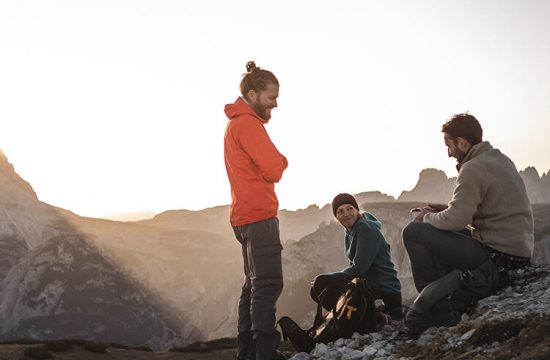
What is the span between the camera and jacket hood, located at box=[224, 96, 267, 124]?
21.5ft

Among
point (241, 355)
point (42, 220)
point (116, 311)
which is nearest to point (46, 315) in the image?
point (116, 311)

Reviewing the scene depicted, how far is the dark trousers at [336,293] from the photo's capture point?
7.66 metres

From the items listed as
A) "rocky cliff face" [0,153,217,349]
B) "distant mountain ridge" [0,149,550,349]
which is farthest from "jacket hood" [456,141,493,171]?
"rocky cliff face" [0,153,217,349]

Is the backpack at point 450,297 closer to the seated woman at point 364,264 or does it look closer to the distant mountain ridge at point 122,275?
the seated woman at point 364,264

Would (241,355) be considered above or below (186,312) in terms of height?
above

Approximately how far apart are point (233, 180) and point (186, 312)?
125770 mm

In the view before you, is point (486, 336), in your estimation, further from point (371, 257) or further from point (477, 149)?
point (371, 257)

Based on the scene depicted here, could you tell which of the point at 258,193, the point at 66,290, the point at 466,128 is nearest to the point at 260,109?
the point at 258,193

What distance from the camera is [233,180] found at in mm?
6652

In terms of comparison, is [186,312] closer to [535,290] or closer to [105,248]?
[105,248]

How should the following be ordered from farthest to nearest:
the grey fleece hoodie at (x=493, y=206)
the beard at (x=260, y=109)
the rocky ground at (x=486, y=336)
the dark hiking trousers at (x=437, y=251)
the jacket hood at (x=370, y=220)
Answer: the jacket hood at (x=370, y=220) → the beard at (x=260, y=109) → the dark hiking trousers at (x=437, y=251) → the grey fleece hoodie at (x=493, y=206) → the rocky ground at (x=486, y=336)

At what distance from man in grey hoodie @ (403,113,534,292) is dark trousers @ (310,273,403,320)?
4.47 ft

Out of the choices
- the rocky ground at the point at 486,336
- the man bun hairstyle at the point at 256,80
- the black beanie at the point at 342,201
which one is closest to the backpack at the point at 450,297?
the rocky ground at the point at 486,336

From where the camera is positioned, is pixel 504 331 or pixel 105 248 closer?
pixel 504 331
